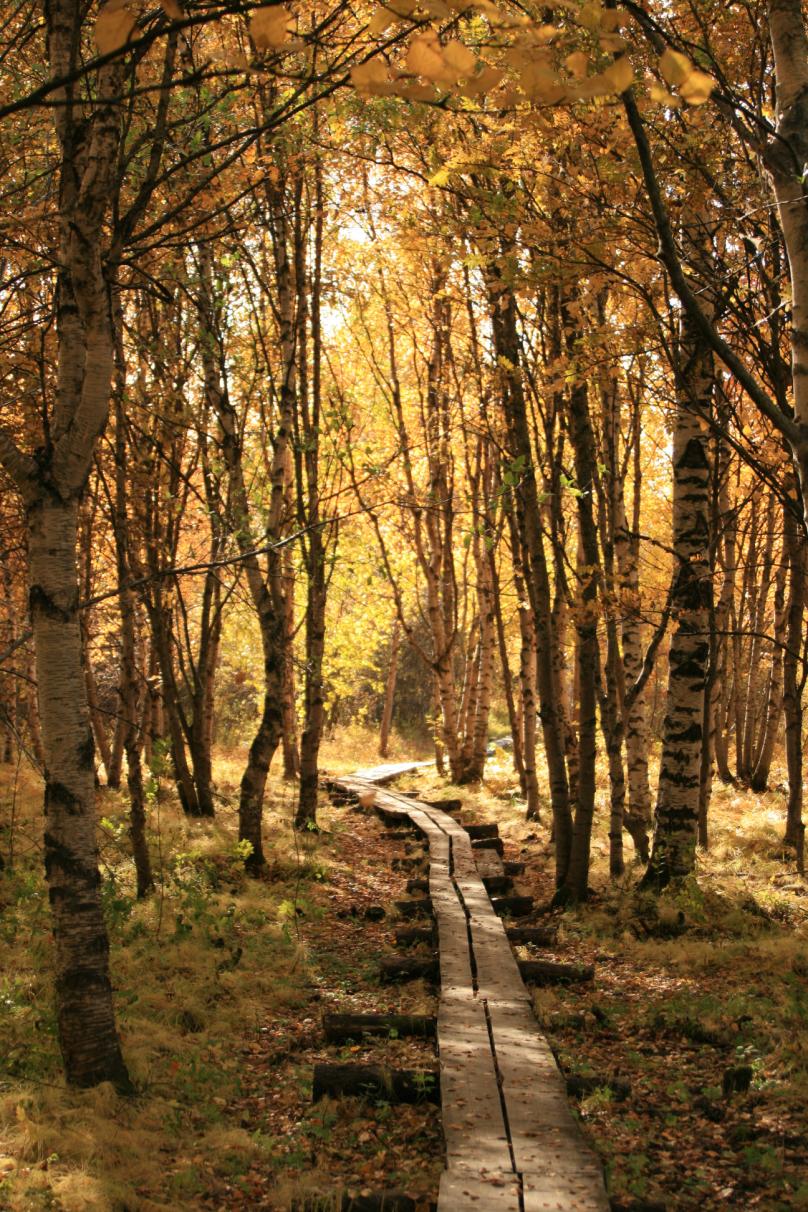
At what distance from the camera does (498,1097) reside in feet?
15.1

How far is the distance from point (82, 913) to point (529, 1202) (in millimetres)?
2502

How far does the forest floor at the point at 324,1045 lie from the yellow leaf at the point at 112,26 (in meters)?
4.11

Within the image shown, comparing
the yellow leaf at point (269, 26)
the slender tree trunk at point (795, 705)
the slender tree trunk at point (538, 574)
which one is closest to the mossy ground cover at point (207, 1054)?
the slender tree trunk at point (538, 574)

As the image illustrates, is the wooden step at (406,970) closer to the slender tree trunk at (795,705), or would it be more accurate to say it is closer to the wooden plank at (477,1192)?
the wooden plank at (477,1192)

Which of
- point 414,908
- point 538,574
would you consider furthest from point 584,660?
point 414,908

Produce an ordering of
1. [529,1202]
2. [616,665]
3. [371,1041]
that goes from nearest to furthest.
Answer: [529,1202] < [371,1041] < [616,665]

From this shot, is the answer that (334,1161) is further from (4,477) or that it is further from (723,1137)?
(4,477)

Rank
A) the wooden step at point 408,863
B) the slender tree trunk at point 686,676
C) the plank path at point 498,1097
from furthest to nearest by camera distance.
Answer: the wooden step at point 408,863, the slender tree trunk at point 686,676, the plank path at point 498,1097

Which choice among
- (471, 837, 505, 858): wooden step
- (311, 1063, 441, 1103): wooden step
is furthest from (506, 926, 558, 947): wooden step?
(471, 837, 505, 858): wooden step

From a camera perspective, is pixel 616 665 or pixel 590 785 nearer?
pixel 590 785

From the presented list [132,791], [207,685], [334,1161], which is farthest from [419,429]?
[334,1161]

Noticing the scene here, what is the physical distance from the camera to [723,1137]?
4523mm

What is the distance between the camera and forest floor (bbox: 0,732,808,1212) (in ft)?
13.5

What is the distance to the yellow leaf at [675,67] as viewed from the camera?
212 cm
